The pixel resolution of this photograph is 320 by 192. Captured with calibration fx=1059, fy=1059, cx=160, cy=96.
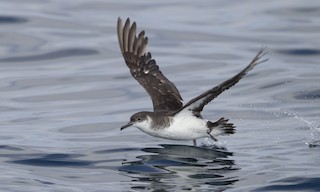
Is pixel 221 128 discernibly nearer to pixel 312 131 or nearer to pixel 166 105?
pixel 166 105

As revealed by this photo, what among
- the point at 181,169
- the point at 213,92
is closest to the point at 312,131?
the point at 181,169

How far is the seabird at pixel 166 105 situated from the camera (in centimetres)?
1105

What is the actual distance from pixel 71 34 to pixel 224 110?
6580 millimetres

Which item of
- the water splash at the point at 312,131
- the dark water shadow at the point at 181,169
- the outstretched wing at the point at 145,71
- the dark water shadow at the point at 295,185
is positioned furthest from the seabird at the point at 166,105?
the dark water shadow at the point at 295,185

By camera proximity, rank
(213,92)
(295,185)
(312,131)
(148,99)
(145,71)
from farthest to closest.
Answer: (148,99), (145,71), (312,131), (213,92), (295,185)

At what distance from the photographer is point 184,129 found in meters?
11.4

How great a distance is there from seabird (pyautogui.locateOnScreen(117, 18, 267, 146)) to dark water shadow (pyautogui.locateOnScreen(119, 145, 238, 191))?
22 cm

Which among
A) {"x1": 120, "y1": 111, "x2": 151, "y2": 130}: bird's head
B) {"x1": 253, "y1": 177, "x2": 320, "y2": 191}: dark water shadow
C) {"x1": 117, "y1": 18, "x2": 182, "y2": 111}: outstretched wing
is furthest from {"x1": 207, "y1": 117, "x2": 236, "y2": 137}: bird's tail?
{"x1": 253, "y1": 177, "x2": 320, "y2": 191}: dark water shadow

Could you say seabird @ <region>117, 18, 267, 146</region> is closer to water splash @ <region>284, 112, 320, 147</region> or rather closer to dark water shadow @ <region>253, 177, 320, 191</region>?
water splash @ <region>284, 112, 320, 147</region>

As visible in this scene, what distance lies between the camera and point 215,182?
10164mm

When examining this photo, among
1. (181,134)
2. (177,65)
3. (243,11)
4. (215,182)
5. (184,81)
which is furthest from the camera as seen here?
(243,11)

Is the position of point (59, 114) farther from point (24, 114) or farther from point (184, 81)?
point (184, 81)

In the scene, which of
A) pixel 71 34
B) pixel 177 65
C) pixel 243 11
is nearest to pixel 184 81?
pixel 177 65

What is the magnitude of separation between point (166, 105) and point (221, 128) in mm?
1082
